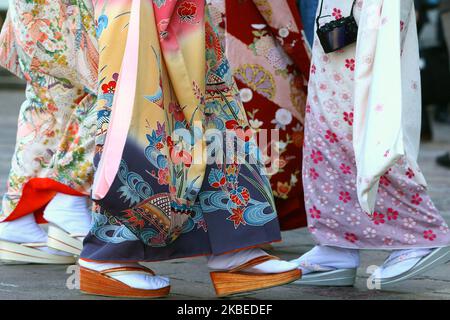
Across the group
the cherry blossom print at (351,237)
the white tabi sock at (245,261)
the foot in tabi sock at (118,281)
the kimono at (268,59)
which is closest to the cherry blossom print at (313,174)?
the cherry blossom print at (351,237)

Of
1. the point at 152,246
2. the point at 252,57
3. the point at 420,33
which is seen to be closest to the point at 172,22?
the point at 152,246

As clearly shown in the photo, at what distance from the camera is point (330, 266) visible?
386 cm

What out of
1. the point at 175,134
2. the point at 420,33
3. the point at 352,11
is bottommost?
the point at 420,33

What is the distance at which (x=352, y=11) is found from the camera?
3.67 metres

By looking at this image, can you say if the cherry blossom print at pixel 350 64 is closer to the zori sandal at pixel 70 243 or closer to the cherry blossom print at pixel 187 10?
the cherry blossom print at pixel 187 10

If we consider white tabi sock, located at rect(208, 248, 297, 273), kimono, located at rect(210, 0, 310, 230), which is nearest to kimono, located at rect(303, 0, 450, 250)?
white tabi sock, located at rect(208, 248, 297, 273)

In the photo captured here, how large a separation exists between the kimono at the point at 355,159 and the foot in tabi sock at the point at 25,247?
1064 millimetres

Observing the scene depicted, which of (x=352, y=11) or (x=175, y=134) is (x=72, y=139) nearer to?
(x=175, y=134)

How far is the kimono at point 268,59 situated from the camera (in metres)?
4.28

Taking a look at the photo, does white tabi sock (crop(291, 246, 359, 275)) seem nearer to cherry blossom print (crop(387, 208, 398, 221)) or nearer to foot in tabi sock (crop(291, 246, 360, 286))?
foot in tabi sock (crop(291, 246, 360, 286))

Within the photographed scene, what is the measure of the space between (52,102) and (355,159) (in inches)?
52.4

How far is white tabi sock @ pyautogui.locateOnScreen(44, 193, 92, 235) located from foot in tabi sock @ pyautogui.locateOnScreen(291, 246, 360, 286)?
0.89m

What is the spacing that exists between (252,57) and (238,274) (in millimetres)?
1135

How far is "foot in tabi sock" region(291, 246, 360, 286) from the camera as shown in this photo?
3848 millimetres
